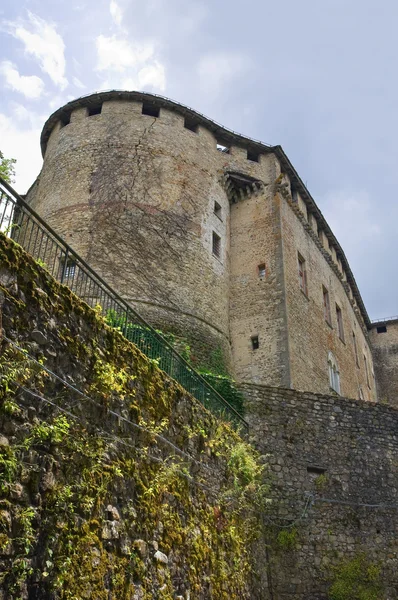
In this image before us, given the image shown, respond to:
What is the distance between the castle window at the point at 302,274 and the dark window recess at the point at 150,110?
27.7 ft

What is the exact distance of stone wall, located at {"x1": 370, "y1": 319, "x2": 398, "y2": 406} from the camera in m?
36.4

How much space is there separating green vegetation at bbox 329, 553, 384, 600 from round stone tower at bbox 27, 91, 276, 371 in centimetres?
905

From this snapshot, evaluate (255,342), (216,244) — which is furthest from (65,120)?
(255,342)

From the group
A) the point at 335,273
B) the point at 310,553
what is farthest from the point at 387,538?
the point at 335,273

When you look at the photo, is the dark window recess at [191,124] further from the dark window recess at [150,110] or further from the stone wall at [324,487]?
the stone wall at [324,487]

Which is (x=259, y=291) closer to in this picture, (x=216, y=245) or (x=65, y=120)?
(x=216, y=245)

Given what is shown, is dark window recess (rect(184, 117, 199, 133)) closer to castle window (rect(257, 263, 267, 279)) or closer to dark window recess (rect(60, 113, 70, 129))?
dark window recess (rect(60, 113, 70, 129))

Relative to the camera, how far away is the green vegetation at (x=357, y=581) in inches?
420

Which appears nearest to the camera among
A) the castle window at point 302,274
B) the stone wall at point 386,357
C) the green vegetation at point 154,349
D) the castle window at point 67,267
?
the castle window at point 67,267

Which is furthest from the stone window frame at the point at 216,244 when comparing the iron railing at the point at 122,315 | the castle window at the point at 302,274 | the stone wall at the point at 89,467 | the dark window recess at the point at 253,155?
the stone wall at the point at 89,467

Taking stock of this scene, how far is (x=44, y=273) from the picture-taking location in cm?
563

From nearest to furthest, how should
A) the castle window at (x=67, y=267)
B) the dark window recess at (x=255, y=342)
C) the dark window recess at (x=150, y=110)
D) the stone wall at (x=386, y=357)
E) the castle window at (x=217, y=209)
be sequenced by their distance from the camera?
the castle window at (x=67, y=267)
the dark window recess at (x=255, y=342)
the castle window at (x=217, y=209)
the dark window recess at (x=150, y=110)
the stone wall at (x=386, y=357)

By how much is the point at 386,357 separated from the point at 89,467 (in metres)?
35.2

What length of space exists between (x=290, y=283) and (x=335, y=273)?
315 inches
